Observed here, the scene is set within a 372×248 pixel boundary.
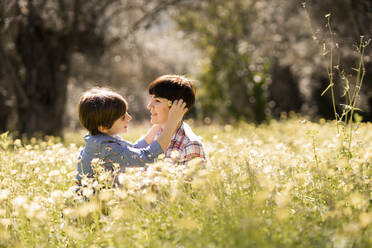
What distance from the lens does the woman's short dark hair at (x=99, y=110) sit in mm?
3510

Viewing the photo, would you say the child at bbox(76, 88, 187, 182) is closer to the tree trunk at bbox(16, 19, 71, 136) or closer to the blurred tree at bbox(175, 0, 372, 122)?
the tree trunk at bbox(16, 19, 71, 136)

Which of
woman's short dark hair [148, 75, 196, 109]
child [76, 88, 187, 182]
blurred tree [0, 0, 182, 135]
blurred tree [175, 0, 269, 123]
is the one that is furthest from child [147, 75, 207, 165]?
blurred tree [175, 0, 269, 123]

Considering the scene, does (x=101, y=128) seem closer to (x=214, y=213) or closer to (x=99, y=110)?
(x=99, y=110)

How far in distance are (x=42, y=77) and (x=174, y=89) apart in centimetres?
732

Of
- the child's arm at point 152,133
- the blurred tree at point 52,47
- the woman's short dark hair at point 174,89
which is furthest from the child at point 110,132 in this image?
the blurred tree at point 52,47

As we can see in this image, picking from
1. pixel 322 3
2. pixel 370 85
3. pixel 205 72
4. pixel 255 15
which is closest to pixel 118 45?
pixel 205 72

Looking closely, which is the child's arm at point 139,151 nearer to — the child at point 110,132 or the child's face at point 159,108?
the child at point 110,132

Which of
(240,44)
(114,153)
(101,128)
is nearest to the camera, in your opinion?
(114,153)

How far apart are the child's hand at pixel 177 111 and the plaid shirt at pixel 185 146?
277mm

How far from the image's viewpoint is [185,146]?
147 inches

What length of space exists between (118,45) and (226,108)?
4.41 meters

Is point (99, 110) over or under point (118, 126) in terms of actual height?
over

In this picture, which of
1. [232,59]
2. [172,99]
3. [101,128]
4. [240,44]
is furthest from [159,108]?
[240,44]

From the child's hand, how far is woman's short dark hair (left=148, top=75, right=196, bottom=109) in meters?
0.25
